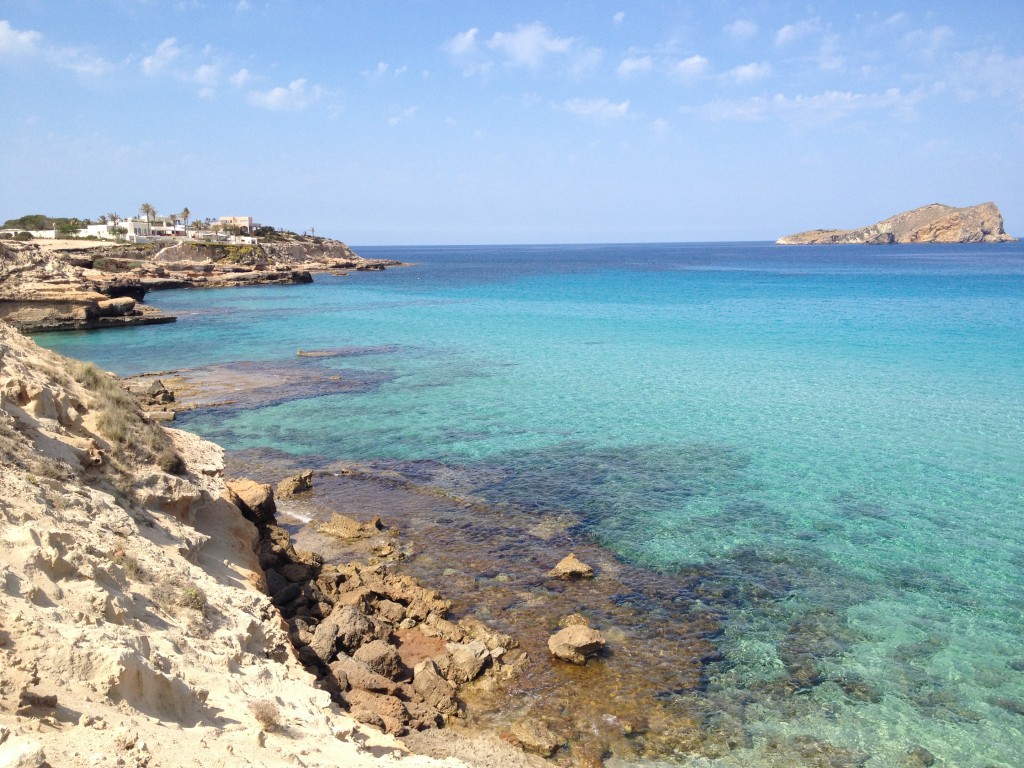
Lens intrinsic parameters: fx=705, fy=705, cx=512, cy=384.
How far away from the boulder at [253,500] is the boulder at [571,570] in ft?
20.4

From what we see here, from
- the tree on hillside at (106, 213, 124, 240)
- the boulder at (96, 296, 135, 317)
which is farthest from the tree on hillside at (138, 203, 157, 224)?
the boulder at (96, 296, 135, 317)

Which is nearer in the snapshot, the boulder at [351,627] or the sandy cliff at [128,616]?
the sandy cliff at [128,616]

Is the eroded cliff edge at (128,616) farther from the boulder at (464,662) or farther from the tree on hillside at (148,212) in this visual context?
the tree on hillside at (148,212)

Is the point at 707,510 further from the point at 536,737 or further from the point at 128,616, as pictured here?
the point at 128,616

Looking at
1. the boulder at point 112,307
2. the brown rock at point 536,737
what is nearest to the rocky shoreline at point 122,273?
the boulder at point 112,307

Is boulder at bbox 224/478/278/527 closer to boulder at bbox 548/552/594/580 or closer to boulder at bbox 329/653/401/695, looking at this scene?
boulder at bbox 329/653/401/695

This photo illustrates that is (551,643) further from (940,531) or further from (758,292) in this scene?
→ (758,292)

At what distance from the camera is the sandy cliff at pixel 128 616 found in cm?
626

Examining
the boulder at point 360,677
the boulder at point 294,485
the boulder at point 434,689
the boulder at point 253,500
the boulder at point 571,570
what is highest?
the boulder at point 253,500

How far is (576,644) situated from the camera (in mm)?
11141

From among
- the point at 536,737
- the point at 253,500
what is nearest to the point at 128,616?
the point at 536,737

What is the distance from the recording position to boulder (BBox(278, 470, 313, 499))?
18359mm

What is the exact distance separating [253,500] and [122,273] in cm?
8087

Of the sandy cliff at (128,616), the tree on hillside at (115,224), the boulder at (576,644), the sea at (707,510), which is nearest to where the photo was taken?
the sandy cliff at (128,616)
